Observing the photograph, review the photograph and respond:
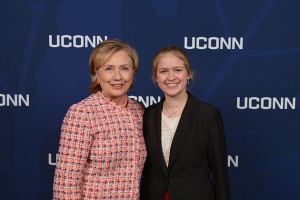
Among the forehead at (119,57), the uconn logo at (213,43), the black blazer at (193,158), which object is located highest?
the uconn logo at (213,43)

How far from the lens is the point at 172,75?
6.09ft

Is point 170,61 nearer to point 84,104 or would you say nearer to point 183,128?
point 183,128

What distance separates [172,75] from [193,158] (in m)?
0.39

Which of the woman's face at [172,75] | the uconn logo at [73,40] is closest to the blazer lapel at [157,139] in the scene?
the woman's face at [172,75]

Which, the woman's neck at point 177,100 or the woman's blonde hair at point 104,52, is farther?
the woman's neck at point 177,100

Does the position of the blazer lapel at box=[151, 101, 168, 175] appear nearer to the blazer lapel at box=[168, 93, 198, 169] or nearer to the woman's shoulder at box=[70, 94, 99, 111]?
the blazer lapel at box=[168, 93, 198, 169]

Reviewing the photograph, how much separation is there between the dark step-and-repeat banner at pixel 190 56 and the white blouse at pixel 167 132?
87 centimetres

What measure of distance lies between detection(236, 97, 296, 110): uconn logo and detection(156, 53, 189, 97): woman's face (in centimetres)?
97

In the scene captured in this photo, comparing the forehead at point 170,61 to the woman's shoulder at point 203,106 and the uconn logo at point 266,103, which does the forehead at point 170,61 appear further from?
the uconn logo at point 266,103

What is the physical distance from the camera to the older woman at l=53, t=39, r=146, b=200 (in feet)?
5.35

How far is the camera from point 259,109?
2.74 meters

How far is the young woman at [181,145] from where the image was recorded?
5.87 ft

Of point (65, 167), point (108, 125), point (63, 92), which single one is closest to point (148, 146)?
point (108, 125)

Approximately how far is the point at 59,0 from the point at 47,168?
1158 mm
